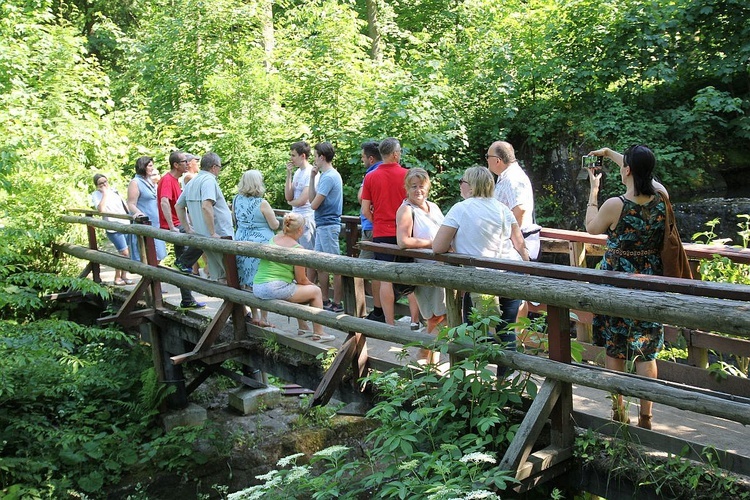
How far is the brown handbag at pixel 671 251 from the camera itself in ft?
13.6

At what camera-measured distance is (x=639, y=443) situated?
374 cm

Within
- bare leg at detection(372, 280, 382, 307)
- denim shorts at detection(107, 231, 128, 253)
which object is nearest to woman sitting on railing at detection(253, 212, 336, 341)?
bare leg at detection(372, 280, 382, 307)

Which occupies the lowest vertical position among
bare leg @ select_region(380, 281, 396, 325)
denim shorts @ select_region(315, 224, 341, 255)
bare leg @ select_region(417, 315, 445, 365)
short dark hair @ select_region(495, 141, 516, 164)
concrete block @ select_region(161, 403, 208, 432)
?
concrete block @ select_region(161, 403, 208, 432)

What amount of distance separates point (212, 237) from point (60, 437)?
3221 mm

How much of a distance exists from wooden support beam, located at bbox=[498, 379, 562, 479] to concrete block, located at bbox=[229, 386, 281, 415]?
213 inches

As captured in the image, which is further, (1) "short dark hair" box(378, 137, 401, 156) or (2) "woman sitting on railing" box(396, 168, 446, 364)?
(1) "short dark hair" box(378, 137, 401, 156)

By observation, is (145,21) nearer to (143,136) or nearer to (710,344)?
(143,136)

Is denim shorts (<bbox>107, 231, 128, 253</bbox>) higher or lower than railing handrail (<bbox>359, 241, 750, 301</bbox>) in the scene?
lower

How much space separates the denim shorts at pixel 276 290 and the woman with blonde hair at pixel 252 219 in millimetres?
639

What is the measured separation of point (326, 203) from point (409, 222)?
2147 millimetres

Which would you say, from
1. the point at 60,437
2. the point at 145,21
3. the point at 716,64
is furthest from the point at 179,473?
the point at 145,21

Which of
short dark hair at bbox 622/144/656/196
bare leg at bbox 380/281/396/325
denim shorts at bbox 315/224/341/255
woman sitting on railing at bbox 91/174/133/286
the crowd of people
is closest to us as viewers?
short dark hair at bbox 622/144/656/196

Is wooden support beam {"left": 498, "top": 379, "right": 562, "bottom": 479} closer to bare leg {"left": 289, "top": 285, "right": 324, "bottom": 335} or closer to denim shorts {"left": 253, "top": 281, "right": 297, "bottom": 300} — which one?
bare leg {"left": 289, "top": 285, "right": 324, "bottom": 335}

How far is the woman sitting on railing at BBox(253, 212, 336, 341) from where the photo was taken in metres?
6.19
